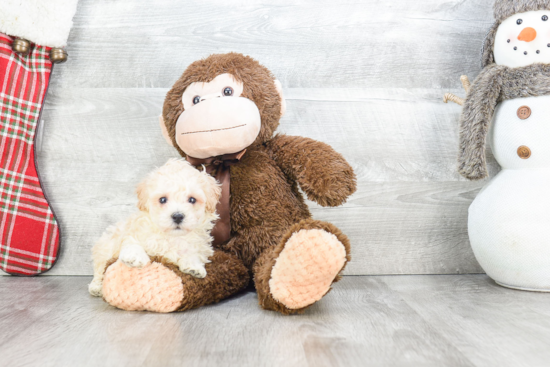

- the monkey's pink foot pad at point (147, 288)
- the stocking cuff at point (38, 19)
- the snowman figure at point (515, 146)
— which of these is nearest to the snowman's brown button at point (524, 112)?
the snowman figure at point (515, 146)

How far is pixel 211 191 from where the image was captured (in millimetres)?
881

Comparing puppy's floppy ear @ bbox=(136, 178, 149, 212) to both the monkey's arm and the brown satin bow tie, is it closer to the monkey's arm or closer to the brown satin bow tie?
the brown satin bow tie

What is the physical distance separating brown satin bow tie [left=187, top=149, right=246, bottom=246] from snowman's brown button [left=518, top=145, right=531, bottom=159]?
586 millimetres

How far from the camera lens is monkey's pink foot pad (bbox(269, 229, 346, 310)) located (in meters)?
0.73

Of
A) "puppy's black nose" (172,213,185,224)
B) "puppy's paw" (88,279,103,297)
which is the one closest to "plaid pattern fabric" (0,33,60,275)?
"puppy's paw" (88,279,103,297)

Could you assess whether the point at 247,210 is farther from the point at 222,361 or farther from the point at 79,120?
the point at 79,120

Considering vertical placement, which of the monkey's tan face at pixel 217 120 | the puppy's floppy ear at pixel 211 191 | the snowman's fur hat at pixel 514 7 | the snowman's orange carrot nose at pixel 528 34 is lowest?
the puppy's floppy ear at pixel 211 191

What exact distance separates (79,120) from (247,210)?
531 mm

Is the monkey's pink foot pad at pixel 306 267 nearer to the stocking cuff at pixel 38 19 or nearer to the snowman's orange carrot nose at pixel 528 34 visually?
the snowman's orange carrot nose at pixel 528 34

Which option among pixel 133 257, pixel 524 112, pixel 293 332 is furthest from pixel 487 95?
pixel 133 257

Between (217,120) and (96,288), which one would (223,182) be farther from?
(96,288)

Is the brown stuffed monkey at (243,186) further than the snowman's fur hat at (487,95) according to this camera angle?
No

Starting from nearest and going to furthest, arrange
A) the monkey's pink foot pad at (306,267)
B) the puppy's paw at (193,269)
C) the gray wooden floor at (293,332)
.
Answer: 1. the gray wooden floor at (293,332)
2. the monkey's pink foot pad at (306,267)
3. the puppy's paw at (193,269)

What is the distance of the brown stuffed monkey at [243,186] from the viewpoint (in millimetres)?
809
